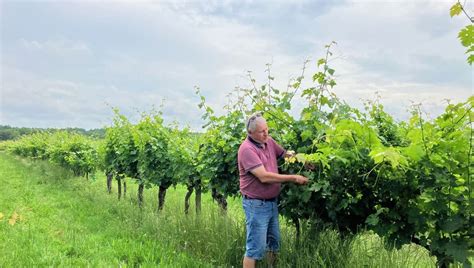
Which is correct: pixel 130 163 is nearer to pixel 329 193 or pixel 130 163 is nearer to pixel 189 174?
pixel 189 174

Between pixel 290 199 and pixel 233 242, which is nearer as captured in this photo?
pixel 290 199

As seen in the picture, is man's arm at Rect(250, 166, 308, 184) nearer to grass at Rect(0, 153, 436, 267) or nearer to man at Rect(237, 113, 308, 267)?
man at Rect(237, 113, 308, 267)

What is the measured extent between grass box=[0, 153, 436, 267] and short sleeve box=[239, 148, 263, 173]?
1309mm

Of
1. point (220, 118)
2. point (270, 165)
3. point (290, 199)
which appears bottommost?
point (290, 199)

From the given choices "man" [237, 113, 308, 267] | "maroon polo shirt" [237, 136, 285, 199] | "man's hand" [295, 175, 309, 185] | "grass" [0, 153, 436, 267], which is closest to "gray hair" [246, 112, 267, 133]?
"man" [237, 113, 308, 267]

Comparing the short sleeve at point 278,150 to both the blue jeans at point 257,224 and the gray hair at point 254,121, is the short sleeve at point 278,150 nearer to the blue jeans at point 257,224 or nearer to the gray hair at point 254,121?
the gray hair at point 254,121

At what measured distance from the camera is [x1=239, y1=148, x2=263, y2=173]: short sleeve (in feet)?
14.9

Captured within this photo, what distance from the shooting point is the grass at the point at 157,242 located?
501 cm

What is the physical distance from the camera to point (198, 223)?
280 inches

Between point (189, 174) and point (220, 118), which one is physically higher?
point (220, 118)

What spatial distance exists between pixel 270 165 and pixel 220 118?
2.28m

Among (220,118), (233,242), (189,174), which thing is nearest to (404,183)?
(233,242)

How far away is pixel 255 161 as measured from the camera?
4551 mm

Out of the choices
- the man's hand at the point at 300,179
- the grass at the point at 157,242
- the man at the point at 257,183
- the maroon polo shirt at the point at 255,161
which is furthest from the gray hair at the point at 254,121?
the grass at the point at 157,242
